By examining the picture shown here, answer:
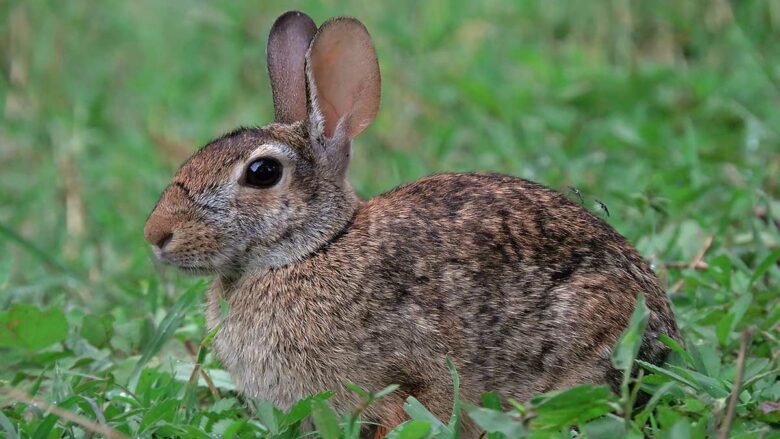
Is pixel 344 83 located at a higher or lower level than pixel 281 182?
higher

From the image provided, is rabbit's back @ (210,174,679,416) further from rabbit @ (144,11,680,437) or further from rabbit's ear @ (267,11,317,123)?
rabbit's ear @ (267,11,317,123)

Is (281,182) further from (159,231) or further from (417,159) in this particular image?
(417,159)

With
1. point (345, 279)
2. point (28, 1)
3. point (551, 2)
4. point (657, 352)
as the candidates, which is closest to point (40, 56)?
point (28, 1)

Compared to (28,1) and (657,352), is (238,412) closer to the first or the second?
(657,352)

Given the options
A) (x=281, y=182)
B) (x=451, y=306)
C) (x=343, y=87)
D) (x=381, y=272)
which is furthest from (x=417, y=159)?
(x=451, y=306)

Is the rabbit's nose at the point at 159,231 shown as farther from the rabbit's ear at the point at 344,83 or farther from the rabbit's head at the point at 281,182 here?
the rabbit's ear at the point at 344,83

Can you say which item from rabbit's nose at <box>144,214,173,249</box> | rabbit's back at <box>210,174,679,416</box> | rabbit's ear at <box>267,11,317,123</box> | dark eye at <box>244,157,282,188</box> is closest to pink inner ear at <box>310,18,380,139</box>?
rabbit's ear at <box>267,11,317,123</box>
